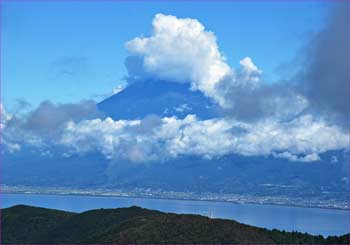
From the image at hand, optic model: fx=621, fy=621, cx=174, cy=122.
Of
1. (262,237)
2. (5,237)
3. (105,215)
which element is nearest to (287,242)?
(262,237)

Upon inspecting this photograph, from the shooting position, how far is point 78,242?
89.4 meters

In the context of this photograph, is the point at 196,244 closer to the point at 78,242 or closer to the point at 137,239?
the point at 137,239

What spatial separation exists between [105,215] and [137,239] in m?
25.7

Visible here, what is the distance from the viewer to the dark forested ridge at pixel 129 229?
270ft

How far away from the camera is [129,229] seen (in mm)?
87812

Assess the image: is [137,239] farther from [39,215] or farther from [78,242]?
[39,215]

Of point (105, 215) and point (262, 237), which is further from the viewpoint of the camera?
point (105, 215)

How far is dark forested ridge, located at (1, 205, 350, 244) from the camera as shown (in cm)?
8238

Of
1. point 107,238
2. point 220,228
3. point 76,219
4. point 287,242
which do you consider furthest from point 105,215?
point 287,242

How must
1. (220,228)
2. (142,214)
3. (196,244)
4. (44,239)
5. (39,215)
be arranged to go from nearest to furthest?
1. (196,244)
2. (220,228)
3. (44,239)
4. (142,214)
5. (39,215)

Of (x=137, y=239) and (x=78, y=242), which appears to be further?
(x=78, y=242)

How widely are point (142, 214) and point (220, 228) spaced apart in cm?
2204

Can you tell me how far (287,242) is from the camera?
82.8 metres

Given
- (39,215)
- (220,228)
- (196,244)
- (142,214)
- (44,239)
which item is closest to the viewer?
(196,244)
